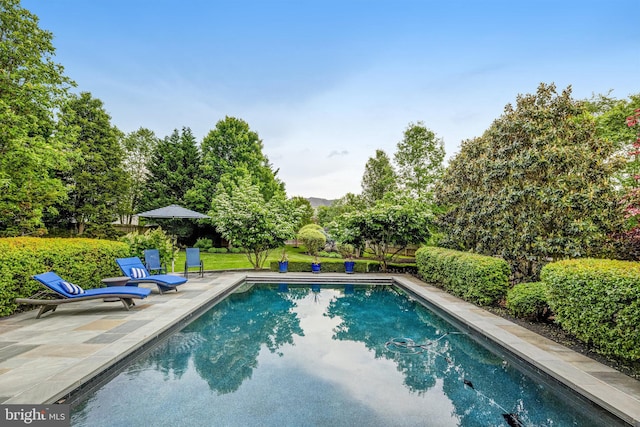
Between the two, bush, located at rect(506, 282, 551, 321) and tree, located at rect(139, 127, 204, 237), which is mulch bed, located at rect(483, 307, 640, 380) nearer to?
bush, located at rect(506, 282, 551, 321)

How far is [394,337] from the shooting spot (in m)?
6.18

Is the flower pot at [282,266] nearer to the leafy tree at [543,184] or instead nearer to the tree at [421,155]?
the leafy tree at [543,184]

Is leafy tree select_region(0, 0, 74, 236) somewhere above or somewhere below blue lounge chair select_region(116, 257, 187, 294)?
above

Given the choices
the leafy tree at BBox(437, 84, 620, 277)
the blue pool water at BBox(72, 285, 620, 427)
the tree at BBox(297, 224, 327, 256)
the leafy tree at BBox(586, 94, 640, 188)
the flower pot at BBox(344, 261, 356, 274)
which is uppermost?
the leafy tree at BBox(586, 94, 640, 188)

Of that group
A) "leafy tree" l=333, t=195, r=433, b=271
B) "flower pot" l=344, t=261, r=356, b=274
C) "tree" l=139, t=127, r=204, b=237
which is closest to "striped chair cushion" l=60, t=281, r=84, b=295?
"leafy tree" l=333, t=195, r=433, b=271

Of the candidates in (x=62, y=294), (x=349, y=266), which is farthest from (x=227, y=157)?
(x=62, y=294)

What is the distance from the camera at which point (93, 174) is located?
66.2ft

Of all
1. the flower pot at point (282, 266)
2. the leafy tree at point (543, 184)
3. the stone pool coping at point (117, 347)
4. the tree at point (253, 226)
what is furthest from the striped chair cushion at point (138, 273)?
the leafy tree at point (543, 184)

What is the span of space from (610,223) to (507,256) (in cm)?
236

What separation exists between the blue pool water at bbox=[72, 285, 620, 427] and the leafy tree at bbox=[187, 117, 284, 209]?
59.7 ft

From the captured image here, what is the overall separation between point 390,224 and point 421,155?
9255mm

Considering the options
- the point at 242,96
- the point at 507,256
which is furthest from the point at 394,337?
the point at 242,96

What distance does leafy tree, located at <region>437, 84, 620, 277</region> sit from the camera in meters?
7.12

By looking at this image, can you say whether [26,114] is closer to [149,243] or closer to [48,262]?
[149,243]
